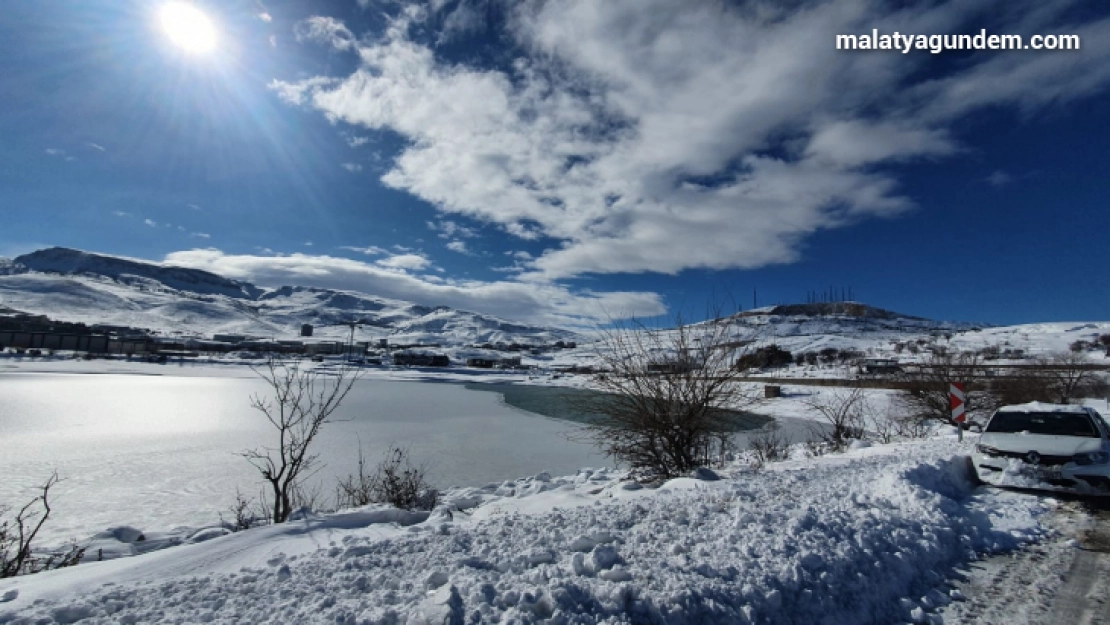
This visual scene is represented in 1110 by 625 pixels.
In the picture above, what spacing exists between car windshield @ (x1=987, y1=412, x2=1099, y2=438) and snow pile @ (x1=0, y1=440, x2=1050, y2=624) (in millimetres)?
3991

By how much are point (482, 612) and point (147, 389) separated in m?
50.9

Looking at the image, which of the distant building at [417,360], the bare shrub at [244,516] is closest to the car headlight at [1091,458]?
the bare shrub at [244,516]

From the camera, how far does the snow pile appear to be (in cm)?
330

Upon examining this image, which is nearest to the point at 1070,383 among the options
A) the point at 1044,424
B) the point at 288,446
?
the point at 1044,424

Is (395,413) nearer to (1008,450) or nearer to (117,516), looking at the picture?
(117,516)

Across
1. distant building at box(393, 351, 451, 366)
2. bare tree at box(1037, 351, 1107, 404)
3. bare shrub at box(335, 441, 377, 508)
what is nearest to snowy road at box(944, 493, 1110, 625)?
bare shrub at box(335, 441, 377, 508)

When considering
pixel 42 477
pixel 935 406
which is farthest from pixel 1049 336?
pixel 42 477

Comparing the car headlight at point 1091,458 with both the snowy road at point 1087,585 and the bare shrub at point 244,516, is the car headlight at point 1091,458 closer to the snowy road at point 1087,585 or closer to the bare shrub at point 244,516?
the snowy road at point 1087,585

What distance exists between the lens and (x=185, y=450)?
57.2ft

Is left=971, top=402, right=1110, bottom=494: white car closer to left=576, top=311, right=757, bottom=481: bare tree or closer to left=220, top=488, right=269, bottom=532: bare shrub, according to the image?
left=576, top=311, right=757, bottom=481: bare tree

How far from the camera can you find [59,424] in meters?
21.6

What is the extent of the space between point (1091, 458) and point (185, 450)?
22719 mm

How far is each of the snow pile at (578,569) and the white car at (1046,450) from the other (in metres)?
2.47

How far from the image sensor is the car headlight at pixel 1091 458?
7.92m
